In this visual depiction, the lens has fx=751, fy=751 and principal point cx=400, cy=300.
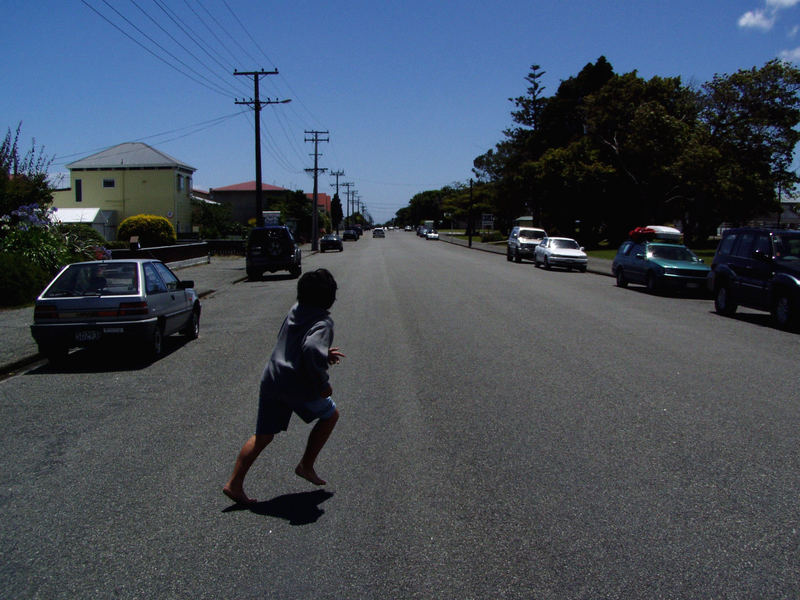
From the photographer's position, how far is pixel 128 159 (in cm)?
5853

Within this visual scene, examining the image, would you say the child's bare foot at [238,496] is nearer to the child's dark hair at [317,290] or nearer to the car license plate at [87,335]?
the child's dark hair at [317,290]

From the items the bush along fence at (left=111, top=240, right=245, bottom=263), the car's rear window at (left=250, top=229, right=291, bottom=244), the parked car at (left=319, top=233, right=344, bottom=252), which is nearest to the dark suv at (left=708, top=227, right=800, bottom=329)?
the car's rear window at (left=250, top=229, right=291, bottom=244)

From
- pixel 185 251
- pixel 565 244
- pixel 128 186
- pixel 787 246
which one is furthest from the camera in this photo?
pixel 128 186

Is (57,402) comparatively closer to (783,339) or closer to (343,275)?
(783,339)

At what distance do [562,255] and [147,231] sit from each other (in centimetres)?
2234

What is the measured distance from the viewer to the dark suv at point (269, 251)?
28.9 metres

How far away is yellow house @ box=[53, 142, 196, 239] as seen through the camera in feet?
188

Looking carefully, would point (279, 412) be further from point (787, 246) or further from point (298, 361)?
point (787, 246)

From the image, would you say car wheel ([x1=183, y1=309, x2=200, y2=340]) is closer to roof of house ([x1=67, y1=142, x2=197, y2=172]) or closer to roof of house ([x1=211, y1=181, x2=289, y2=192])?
roof of house ([x1=67, y1=142, x2=197, y2=172])

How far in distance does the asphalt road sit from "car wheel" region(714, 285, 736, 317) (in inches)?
252

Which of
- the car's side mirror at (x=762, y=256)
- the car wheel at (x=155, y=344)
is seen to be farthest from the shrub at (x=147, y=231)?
the car's side mirror at (x=762, y=256)

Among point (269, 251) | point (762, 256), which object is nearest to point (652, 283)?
point (762, 256)

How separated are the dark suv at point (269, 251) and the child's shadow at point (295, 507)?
24248 millimetres

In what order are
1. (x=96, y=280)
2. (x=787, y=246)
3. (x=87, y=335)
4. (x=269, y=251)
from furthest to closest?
Result: (x=269, y=251) → (x=787, y=246) → (x=96, y=280) → (x=87, y=335)
